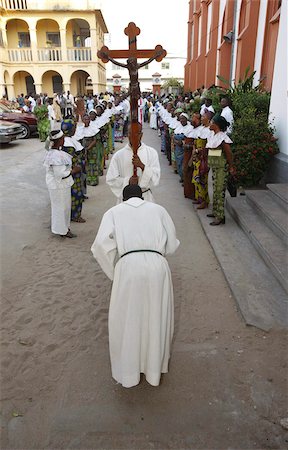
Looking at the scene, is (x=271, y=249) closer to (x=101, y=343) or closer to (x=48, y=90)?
(x=101, y=343)

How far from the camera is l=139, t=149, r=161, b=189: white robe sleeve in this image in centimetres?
433

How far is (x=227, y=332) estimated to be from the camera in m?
3.52

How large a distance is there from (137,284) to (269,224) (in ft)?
11.3

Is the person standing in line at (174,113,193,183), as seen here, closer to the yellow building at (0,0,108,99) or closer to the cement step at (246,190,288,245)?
the cement step at (246,190,288,245)

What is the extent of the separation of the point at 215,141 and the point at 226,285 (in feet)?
7.39

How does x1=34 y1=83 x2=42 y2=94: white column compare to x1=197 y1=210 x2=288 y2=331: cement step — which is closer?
x1=197 y1=210 x2=288 y2=331: cement step

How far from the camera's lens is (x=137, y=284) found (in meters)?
2.51

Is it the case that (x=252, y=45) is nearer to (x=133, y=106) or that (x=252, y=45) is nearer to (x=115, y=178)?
(x=115, y=178)

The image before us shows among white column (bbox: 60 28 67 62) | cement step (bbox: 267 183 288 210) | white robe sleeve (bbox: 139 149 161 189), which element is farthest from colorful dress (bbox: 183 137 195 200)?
white column (bbox: 60 28 67 62)

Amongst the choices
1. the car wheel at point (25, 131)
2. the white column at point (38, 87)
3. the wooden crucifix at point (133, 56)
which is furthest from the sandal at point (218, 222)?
the white column at point (38, 87)

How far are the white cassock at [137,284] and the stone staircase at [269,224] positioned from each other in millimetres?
1701

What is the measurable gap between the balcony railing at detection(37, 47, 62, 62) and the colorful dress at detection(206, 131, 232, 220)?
1096 inches

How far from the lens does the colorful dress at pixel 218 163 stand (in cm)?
550

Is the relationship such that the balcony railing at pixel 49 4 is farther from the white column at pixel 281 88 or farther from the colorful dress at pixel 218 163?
the colorful dress at pixel 218 163
